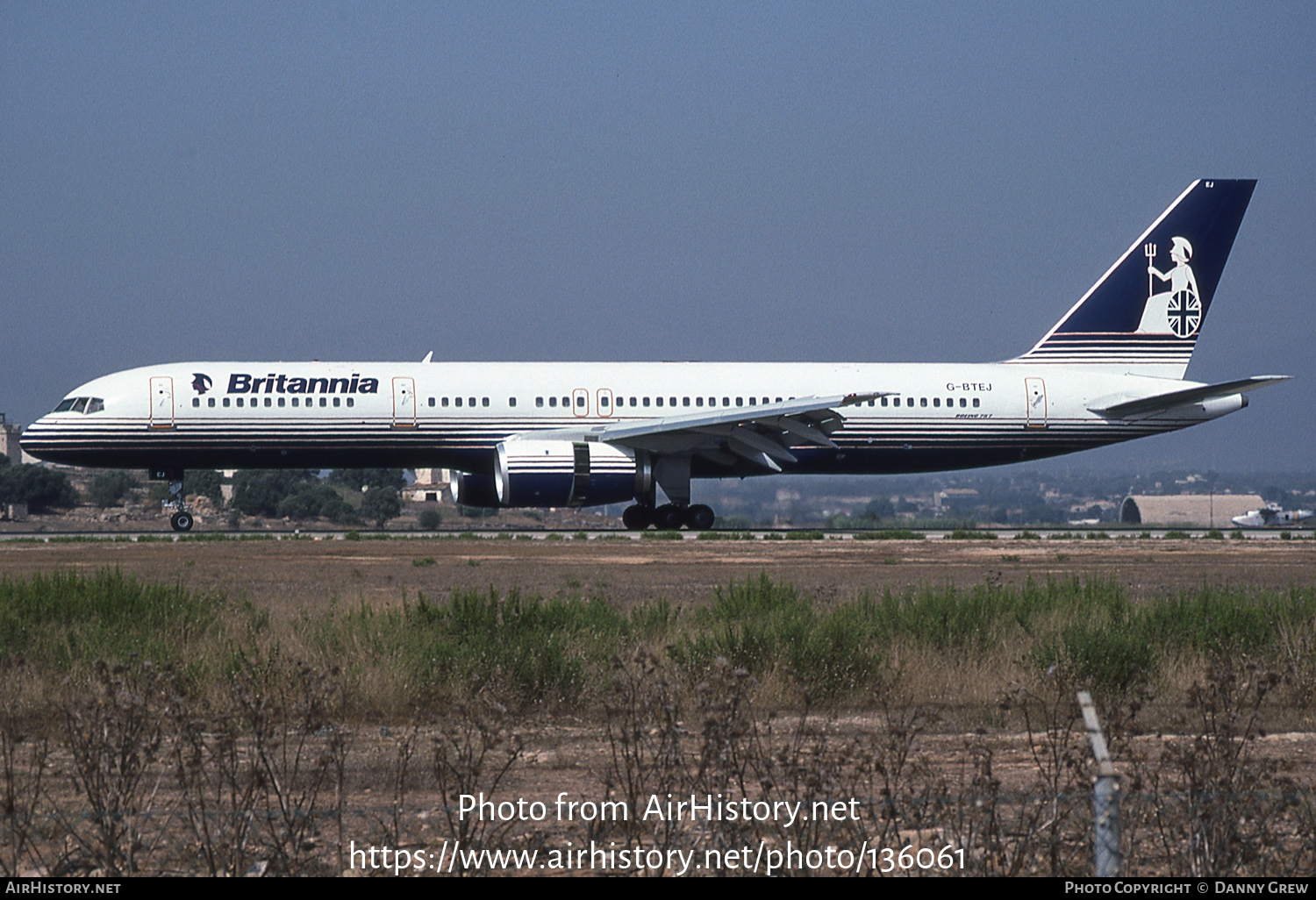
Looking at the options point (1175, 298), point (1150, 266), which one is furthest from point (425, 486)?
point (1175, 298)

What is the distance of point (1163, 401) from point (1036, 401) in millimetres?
3192

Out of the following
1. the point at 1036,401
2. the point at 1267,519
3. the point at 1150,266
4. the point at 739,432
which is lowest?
the point at 1267,519

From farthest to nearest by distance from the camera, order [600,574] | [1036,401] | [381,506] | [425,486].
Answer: [425,486], [381,506], [1036,401], [600,574]

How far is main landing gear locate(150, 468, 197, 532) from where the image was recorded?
33125 mm

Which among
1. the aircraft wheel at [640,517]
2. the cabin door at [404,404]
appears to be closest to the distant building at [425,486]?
the aircraft wheel at [640,517]

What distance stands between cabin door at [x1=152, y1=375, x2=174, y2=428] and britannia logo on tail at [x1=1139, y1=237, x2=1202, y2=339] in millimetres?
24609

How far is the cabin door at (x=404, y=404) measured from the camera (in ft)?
106

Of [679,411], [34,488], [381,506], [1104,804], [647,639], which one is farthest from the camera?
[381,506]

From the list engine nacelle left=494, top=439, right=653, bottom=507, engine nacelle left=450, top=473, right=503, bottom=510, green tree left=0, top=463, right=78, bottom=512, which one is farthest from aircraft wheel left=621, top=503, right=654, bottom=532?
green tree left=0, top=463, right=78, bottom=512

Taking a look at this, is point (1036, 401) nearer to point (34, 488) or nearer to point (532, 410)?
point (532, 410)

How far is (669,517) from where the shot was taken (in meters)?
34.7

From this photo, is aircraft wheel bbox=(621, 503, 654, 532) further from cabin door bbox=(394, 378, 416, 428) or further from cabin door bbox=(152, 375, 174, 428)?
cabin door bbox=(152, 375, 174, 428)

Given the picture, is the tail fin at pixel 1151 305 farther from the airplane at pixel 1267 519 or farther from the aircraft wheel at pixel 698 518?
the airplane at pixel 1267 519
